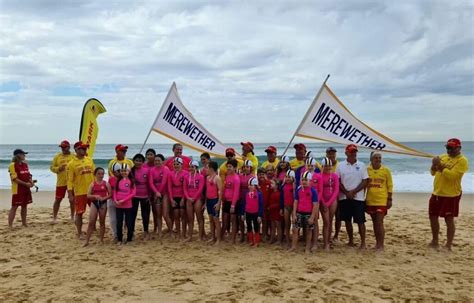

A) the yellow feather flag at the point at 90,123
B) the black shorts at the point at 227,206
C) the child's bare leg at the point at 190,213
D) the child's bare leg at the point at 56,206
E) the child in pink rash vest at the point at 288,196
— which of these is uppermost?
the yellow feather flag at the point at 90,123

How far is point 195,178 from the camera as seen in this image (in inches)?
261

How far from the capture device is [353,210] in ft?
20.4

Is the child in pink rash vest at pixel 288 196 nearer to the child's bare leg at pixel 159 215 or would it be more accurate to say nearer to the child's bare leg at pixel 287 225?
the child's bare leg at pixel 287 225

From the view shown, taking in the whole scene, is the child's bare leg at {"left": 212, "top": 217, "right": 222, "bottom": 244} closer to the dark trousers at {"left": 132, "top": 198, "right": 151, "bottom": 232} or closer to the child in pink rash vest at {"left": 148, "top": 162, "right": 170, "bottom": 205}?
the child in pink rash vest at {"left": 148, "top": 162, "right": 170, "bottom": 205}

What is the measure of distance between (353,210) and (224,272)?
2282 mm

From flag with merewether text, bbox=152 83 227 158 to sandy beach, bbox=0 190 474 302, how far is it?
204cm

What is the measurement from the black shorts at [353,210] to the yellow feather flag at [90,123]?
4876mm

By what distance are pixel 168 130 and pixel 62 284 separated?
380 cm

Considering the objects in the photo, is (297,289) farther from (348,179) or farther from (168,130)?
(168,130)

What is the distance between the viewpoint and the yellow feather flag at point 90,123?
8.09 metres

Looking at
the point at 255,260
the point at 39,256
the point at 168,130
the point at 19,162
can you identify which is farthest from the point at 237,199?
the point at 19,162

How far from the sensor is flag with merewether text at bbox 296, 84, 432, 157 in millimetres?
6617

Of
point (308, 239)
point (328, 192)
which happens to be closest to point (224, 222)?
point (308, 239)

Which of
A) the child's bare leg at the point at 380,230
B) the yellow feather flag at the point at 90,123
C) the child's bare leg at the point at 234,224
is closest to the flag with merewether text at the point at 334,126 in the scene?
the child's bare leg at the point at 380,230
